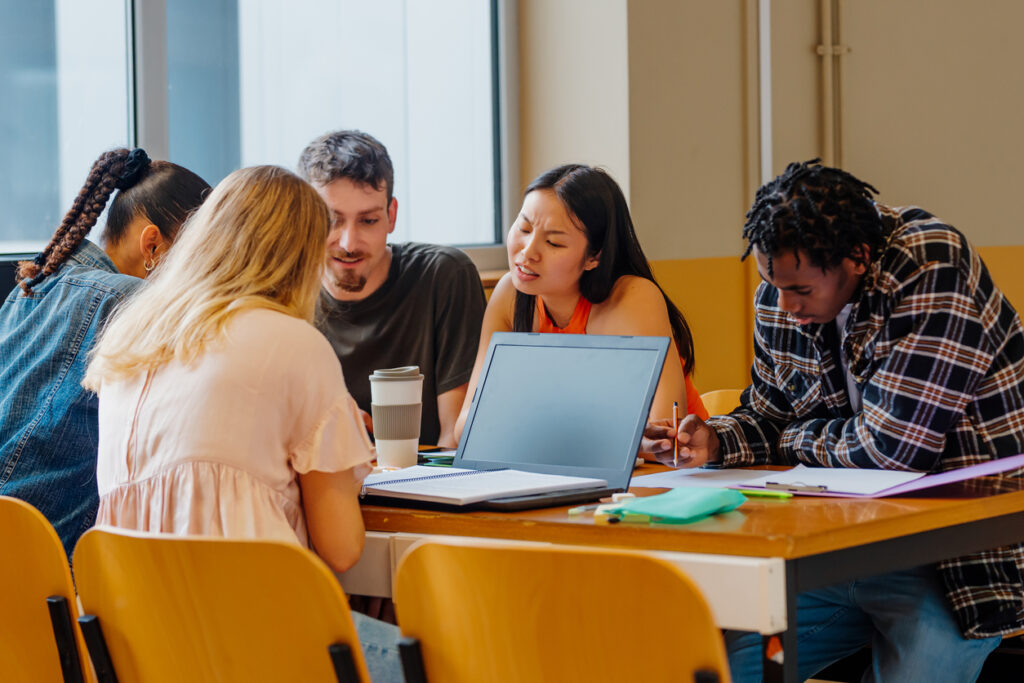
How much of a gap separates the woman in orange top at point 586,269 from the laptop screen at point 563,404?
1.37ft

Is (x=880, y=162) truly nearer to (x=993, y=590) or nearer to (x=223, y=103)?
(x=223, y=103)

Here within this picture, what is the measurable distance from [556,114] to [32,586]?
300 cm

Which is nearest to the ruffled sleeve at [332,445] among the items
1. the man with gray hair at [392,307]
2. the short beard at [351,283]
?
the man with gray hair at [392,307]

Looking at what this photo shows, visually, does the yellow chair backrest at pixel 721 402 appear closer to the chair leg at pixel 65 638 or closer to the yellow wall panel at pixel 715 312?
the yellow wall panel at pixel 715 312

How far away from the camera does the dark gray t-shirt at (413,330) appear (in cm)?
275

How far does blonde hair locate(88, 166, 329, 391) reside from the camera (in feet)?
5.08

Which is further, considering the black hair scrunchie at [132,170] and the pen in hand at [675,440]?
the black hair scrunchie at [132,170]

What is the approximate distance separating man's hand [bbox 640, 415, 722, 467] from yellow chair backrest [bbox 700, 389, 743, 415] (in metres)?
0.78

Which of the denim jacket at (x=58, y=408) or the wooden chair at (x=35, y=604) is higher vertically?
the denim jacket at (x=58, y=408)

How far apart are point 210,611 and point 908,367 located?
1009 mm

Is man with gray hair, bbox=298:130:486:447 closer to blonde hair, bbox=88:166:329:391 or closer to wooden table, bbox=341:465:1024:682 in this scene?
blonde hair, bbox=88:166:329:391

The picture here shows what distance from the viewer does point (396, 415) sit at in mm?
2027

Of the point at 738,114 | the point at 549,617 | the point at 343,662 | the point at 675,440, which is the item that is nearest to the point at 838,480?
the point at 675,440

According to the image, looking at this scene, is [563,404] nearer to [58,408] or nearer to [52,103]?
[58,408]
